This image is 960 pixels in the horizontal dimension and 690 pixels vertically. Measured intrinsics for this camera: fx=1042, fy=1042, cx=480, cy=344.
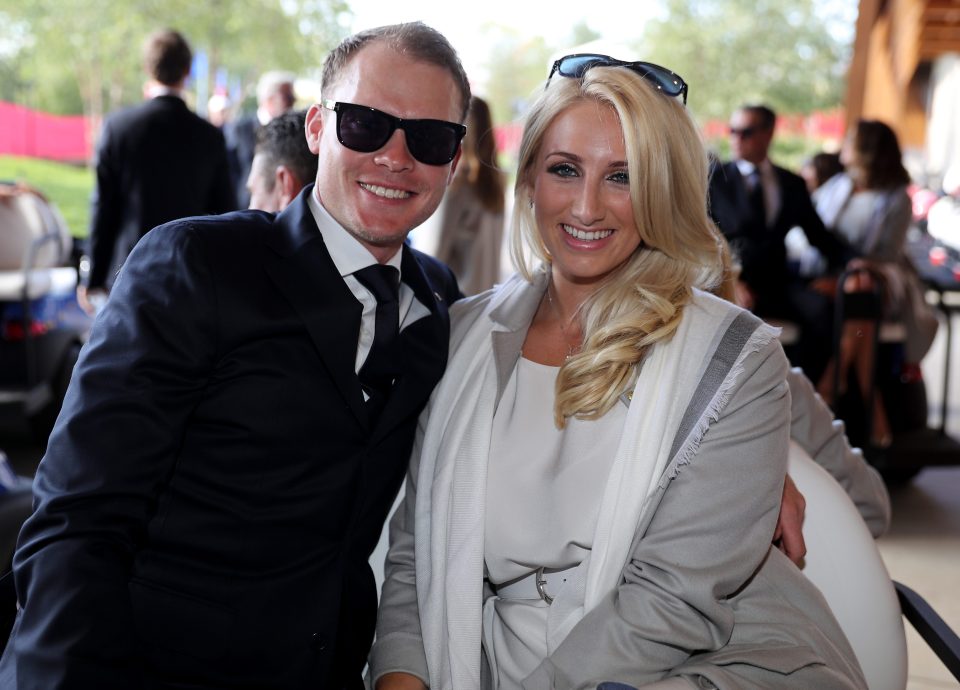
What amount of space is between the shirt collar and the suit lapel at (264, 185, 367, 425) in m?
0.04

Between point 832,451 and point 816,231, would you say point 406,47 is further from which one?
point 816,231

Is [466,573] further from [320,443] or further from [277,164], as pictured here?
[277,164]

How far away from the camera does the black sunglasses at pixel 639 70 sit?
6.98 feet

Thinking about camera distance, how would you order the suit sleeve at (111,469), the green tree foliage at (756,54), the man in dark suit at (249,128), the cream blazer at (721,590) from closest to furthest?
the suit sleeve at (111,469), the cream blazer at (721,590), the man in dark suit at (249,128), the green tree foliage at (756,54)

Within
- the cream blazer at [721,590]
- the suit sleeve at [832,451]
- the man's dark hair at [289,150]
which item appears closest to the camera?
the cream blazer at [721,590]

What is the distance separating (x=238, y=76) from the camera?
1830cm

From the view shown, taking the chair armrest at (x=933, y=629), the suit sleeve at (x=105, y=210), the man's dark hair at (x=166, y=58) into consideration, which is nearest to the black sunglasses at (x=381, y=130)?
the chair armrest at (x=933, y=629)

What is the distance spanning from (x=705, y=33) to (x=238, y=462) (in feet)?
70.9

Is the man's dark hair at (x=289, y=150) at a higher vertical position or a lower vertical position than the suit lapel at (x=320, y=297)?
higher

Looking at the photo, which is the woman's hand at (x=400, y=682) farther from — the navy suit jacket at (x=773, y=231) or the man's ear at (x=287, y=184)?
the navy suit jacket at (x=773, y=231)

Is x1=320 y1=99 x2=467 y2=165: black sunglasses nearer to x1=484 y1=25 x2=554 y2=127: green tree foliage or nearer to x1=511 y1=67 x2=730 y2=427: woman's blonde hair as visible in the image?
x1=511 y1=67 x2=730 y2=427: woman's blonde hair

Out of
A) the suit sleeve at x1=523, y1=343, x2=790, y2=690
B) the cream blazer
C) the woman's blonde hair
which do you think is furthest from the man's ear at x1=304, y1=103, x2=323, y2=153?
the suit sleeve at x1=523, y1=343, x2=790, y2=690

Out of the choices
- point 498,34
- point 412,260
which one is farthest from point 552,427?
point 498,34

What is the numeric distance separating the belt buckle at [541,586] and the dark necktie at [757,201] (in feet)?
13.7
